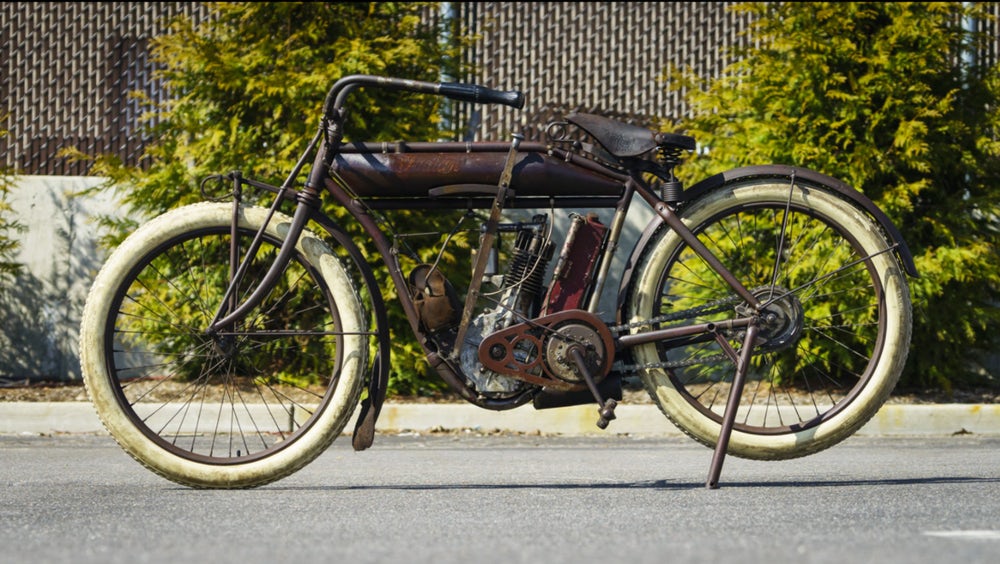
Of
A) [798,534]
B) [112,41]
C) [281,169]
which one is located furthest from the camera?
[112,41]

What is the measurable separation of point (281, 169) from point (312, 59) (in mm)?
853

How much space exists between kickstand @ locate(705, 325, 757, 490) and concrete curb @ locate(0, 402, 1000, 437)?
3.26 meters

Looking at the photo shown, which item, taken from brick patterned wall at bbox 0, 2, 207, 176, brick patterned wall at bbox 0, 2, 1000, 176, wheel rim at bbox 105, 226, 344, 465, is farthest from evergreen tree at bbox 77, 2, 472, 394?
brick patterned wall at bbox 0, 2, 207, 176

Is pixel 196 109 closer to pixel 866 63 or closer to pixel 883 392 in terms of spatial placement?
pixel 866 63

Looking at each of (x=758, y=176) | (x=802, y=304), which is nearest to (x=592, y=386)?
(x=758, y=176)

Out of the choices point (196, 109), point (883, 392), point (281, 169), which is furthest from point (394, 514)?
point (196, 109)

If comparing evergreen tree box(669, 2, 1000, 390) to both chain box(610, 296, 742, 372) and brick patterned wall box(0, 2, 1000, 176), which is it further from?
chain box(610, 296, 742, 372)

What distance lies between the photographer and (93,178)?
932 centimetres

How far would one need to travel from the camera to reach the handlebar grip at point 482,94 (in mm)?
3893

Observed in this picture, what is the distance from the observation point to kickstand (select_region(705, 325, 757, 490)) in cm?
404

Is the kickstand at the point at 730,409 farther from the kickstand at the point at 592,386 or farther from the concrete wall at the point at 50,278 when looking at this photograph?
the concrete wall at the point at 50,278

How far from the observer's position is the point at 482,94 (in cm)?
394

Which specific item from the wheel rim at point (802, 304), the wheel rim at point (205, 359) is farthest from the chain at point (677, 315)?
the wheel rim at point (205, 359)

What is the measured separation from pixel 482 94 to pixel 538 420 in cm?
376
